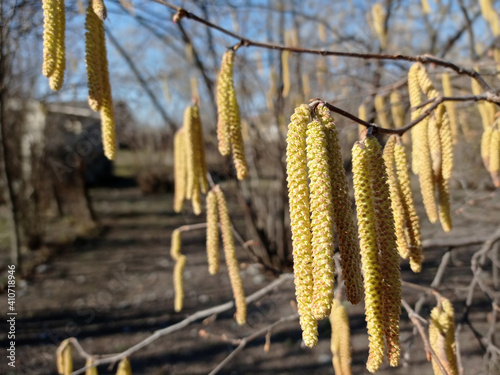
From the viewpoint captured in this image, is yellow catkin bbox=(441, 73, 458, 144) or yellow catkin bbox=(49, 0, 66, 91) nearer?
yellow catkin bbox=(49, 0, 66, 91)

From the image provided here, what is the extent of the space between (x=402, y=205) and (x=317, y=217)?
0.46 m

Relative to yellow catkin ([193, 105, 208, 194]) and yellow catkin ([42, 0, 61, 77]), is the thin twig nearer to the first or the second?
yellow catkin ([193, 105, 208, 194])

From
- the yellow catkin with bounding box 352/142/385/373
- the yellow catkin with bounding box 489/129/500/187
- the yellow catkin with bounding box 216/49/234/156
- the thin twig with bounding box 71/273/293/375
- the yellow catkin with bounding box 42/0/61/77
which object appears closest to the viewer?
the yellow catkin with bounding box 352/142/385/373

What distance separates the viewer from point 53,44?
93cm

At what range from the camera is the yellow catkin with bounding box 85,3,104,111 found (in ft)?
3.31

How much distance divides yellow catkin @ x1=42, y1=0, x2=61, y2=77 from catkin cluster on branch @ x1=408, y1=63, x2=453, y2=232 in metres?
0.93

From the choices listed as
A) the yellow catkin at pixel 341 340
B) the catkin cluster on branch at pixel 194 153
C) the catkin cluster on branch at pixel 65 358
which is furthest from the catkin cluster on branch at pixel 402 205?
the catkin cluster on branch at pixel 65 358

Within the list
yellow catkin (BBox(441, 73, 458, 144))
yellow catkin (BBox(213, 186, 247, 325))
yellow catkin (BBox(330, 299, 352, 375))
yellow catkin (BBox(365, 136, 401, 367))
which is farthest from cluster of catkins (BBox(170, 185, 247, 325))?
yellow catkin (BBox(441, 73, 458, 144))

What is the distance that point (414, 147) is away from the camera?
3.79ft

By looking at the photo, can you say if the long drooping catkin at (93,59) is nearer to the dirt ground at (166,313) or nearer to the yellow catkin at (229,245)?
the yellow catkin at (229,245)

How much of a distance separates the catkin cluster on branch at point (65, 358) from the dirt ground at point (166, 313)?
4.05 feet

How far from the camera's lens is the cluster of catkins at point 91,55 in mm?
924

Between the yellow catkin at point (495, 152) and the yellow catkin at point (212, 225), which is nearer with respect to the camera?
the yellow catkin at point (495, 152)

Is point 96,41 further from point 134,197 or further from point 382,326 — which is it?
point 134,197
